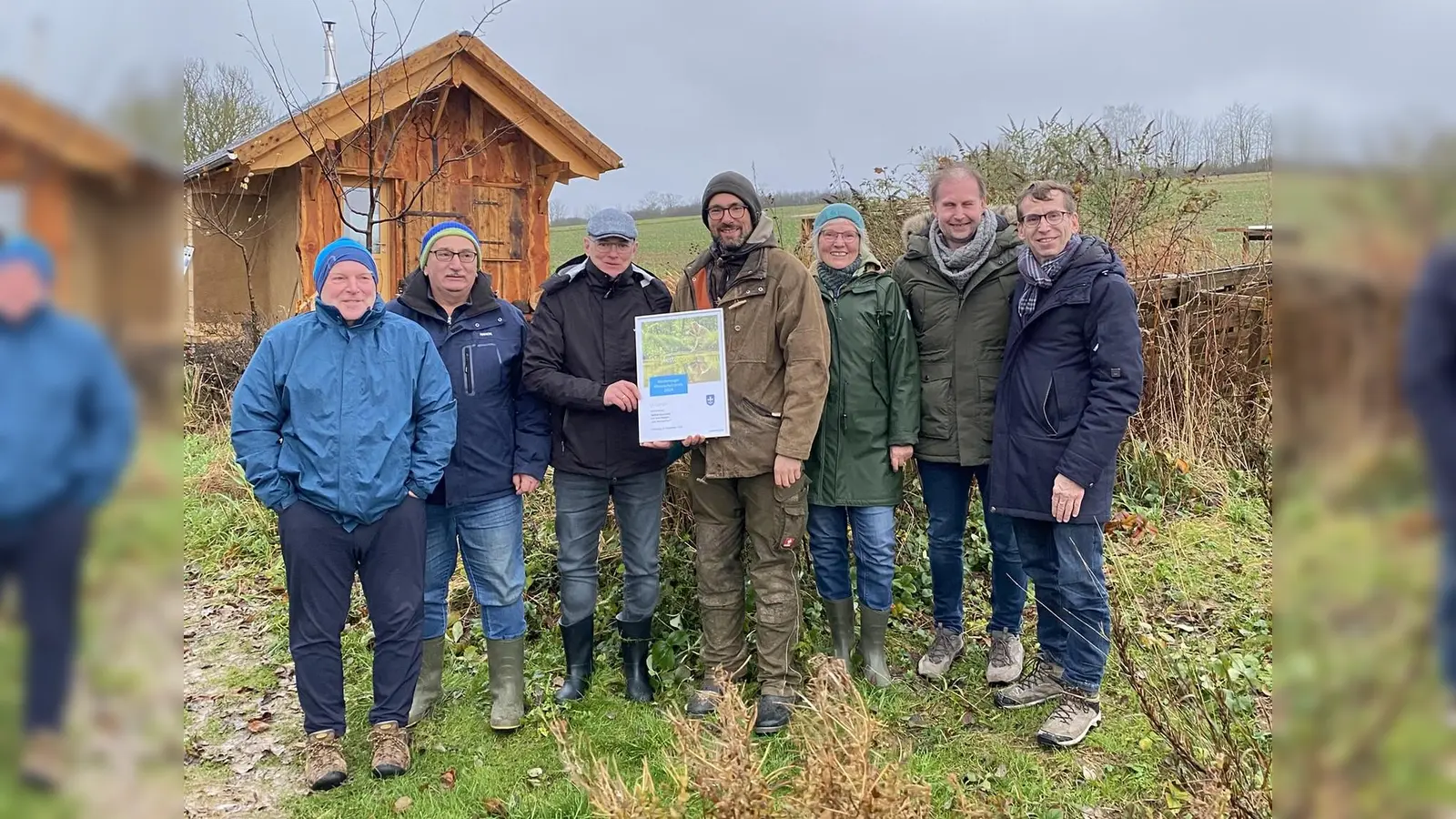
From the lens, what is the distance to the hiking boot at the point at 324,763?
141 inches

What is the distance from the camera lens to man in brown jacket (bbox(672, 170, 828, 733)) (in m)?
3.83

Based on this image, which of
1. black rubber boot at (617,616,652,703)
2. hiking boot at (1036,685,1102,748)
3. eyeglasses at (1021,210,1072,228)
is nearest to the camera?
eyeglasses at (1021,210,1072,228)

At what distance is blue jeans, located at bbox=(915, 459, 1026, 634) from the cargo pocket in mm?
614

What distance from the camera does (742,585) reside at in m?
4.20

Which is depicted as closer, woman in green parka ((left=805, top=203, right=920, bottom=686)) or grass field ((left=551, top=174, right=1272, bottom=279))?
woman in green parka ((left=805, top=203, right=920, bottom=686))
